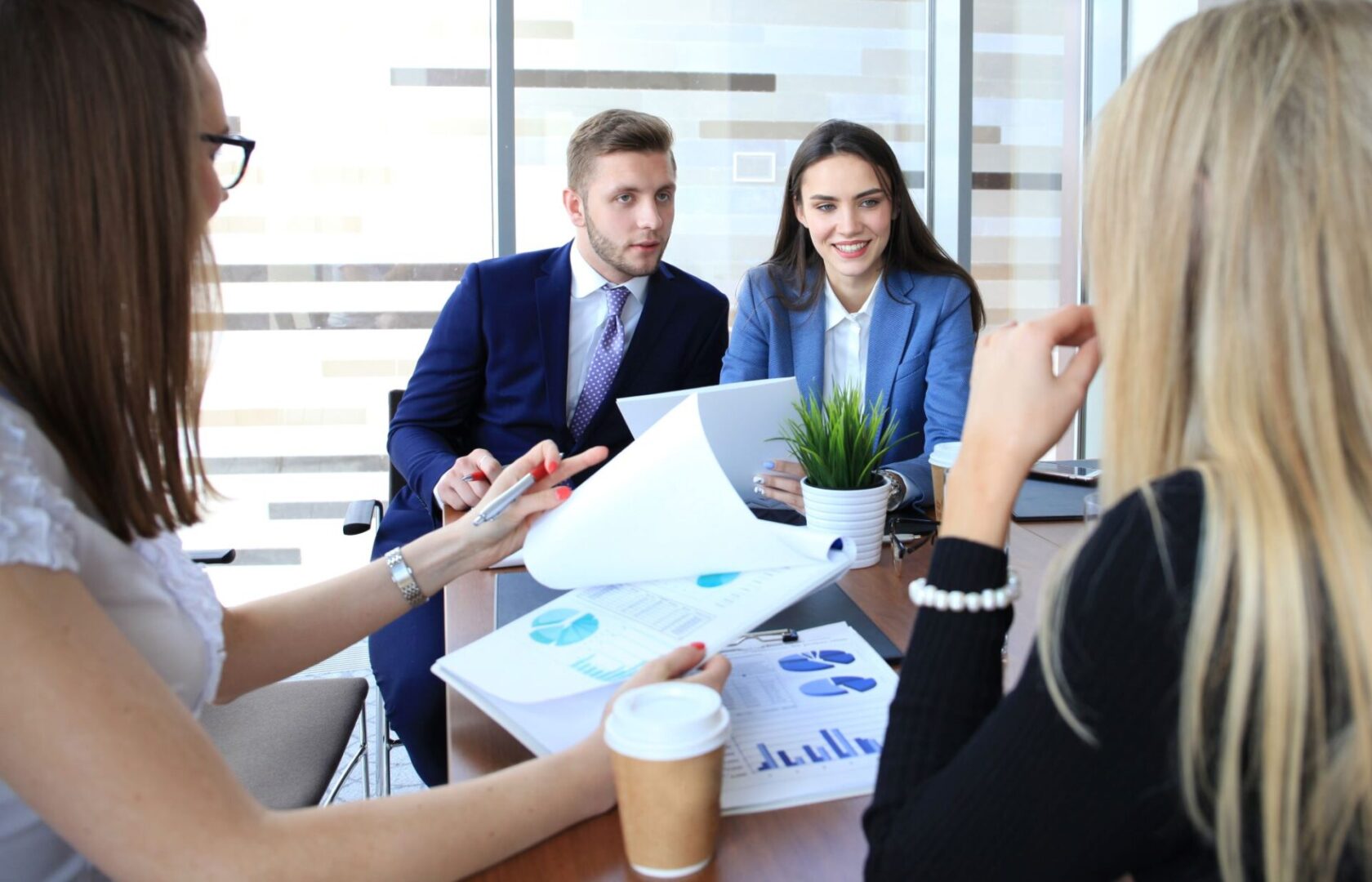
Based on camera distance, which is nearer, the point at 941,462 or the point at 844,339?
the point at 941,462

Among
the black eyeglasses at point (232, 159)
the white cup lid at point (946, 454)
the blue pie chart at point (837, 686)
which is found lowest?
the blue pie chart at point (837, 686)

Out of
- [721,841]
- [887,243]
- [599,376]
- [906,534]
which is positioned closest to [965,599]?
[721,841]

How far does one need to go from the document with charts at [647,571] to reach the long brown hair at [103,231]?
1.11 ft

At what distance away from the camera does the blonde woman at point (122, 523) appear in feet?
2.21

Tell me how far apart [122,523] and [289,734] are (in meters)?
0.86

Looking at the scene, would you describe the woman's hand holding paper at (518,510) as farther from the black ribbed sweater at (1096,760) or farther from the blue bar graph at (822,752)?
the black ribbed sweater at (1096,760)

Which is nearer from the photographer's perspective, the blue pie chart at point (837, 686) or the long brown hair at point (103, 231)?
the long brown hair at point (103, 231)

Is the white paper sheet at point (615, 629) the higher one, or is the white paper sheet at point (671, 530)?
the white paper sheet at point (671, 530)

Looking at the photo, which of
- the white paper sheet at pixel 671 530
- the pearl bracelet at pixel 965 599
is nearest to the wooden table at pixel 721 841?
the pearl bracelet at pixel 965 599

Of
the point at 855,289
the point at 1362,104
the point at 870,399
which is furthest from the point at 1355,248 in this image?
the point at 855,289

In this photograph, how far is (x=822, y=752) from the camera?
2.85 feet

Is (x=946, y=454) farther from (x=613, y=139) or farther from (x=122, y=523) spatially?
(x=613, y=139)

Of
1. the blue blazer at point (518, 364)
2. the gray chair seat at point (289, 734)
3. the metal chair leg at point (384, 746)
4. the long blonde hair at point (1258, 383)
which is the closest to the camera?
the long blonde hair at point (1258, 383)

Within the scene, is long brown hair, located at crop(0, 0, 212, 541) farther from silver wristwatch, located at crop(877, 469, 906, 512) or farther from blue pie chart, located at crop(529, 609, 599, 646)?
silver wristwatch, located at crop(877, 469, 906, 512)
